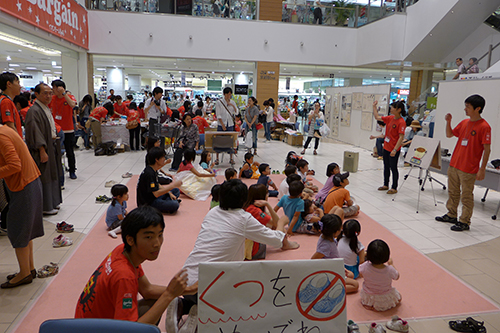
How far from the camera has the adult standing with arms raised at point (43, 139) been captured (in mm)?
4387

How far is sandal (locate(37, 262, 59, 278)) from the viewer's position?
10.9 feet

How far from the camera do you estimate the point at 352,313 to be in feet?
9.59

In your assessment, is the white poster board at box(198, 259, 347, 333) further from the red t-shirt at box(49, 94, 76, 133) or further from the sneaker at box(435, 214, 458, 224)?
the red t-shirt at box(49, 94, 76, 133)

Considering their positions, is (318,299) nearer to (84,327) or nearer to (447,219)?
(84,327)

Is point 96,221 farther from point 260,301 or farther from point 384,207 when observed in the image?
point 384,207

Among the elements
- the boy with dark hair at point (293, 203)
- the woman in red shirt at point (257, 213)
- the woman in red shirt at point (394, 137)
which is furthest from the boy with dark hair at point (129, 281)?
the woman in red shirt at point (394, 137)

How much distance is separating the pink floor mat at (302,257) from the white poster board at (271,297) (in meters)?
1.13

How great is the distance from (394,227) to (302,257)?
1.87 metres

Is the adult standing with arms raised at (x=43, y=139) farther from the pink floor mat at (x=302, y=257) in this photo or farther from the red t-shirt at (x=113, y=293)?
the red t-shirt at (x=113, y=293)

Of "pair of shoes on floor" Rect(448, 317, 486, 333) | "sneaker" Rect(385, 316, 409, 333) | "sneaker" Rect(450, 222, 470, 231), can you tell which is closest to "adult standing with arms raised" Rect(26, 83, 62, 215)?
"sneaker" Rect(385, 316, 409, 333)

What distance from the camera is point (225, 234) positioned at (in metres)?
2.49

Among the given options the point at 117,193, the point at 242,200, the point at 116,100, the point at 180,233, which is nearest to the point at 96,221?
the point at 117,193

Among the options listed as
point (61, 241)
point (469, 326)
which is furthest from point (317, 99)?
point (469, 326)

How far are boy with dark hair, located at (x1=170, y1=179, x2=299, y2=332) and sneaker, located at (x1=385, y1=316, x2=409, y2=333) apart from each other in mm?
1061
